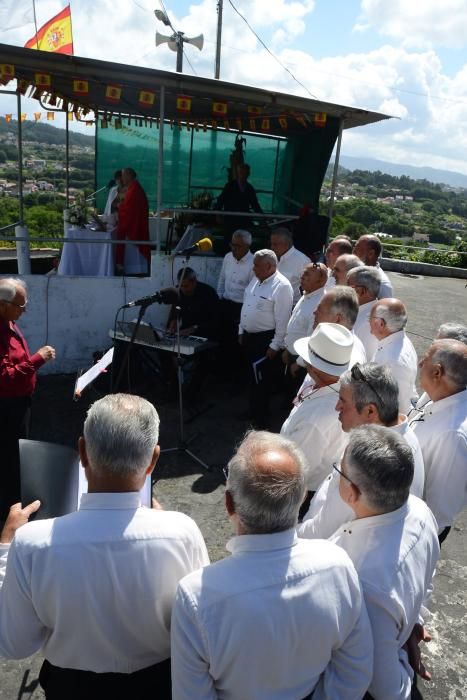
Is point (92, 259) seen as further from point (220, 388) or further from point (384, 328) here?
point (384, 328)

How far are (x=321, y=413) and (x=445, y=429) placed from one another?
619 mm

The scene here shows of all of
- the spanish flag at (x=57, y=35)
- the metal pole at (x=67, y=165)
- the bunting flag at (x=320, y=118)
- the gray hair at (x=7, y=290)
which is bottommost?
the gray hair at (x=7, y=290)

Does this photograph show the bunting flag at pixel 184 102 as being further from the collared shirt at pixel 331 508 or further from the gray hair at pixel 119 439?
the gray hair at pixel 119 439

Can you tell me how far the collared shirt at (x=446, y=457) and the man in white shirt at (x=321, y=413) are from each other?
0.44 meters

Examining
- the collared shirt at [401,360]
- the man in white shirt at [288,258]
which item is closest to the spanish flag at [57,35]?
the man in white shirt at [288,258]

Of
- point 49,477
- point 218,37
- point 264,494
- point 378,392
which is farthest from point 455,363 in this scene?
point 218,37

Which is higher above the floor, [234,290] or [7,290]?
[7,290]

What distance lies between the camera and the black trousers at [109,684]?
1.74m

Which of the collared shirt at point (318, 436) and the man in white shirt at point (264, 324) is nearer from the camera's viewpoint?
the collared shirt at point (318, 436)

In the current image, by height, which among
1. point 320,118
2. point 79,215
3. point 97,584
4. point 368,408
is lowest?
point 97,584

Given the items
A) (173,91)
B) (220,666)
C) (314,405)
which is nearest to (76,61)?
(173,91)

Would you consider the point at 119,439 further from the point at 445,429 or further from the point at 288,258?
the point at 288,258

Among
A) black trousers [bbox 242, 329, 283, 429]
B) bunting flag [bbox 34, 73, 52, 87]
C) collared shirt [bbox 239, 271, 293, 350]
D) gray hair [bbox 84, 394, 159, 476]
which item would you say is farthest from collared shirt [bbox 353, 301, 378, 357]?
bunting flag [bbox 34, 73, 52, 87]

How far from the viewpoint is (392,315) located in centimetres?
388
